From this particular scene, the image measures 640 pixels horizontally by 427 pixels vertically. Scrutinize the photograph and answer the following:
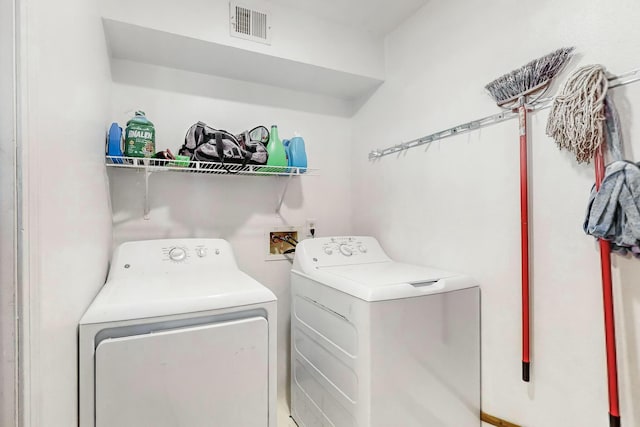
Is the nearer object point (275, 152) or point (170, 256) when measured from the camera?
point (170, 256)

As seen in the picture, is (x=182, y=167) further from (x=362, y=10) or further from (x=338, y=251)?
(x=362, y=10)

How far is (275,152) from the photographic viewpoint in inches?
75.4

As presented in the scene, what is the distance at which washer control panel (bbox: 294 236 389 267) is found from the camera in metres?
1.82

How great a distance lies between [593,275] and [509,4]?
1.17m

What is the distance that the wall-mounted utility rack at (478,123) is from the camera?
3.51 ft

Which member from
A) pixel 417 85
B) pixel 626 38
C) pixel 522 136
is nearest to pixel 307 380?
pixel 522 136

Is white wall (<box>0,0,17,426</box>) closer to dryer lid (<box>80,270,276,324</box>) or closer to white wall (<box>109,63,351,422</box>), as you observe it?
dryer lid (<box>80,270,276,324</box>)

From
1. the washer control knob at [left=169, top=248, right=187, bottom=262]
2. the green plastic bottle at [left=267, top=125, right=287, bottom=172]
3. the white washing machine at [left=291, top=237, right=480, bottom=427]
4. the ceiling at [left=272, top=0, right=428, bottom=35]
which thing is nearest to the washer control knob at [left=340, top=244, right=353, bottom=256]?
the white washing machine at [left=291, top=237, right=480, bottom=427]

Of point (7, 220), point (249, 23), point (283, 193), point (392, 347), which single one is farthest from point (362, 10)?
point (7, 220)

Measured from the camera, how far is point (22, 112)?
59cm

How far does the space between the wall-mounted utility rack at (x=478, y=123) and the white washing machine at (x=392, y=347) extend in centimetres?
71

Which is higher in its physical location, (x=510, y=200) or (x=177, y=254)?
(x=510, y=200)

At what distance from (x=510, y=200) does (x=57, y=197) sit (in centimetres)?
158

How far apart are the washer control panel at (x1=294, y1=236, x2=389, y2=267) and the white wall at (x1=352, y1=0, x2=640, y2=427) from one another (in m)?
0.15
